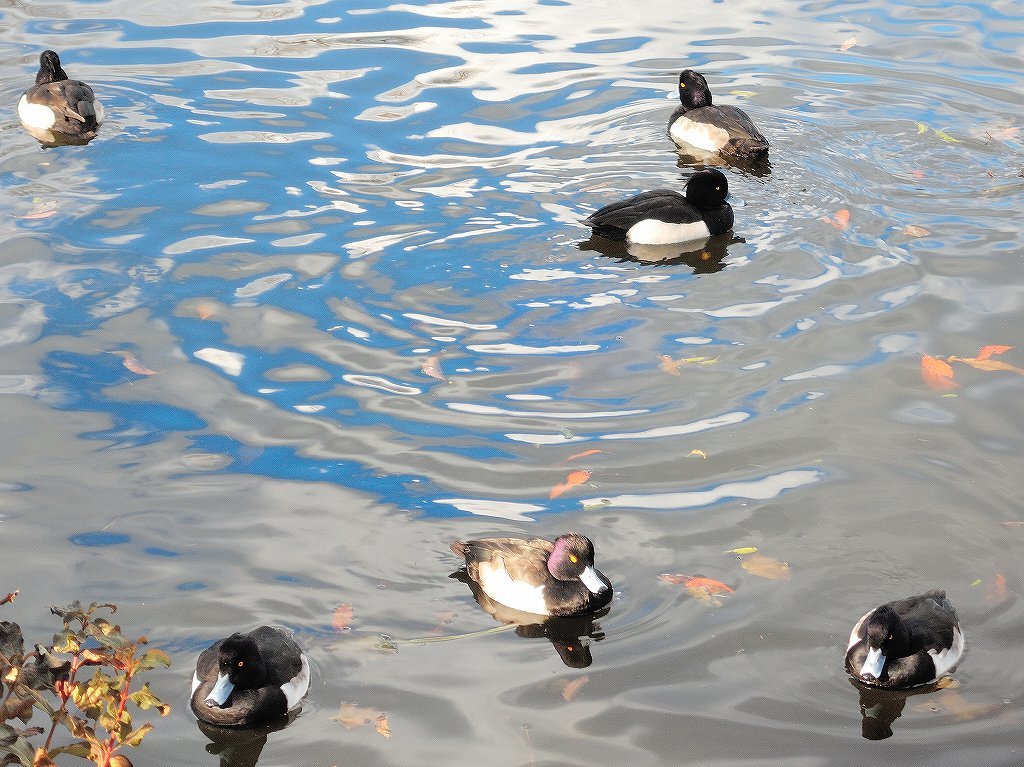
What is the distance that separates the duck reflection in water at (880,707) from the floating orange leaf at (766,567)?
32.9 inches

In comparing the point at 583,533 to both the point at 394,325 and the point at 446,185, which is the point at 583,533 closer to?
the point at 394,325

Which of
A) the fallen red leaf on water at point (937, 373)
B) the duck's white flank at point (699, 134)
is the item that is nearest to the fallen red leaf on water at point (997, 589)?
the fallen red leaf on water at point (937, 373)

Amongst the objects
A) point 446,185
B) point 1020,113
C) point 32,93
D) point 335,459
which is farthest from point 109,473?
point 1020,113

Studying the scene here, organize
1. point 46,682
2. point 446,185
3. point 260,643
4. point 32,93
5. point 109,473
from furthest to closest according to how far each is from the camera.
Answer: point 32,93, point 446,185, point 109,473, point 260,643, point 46,682

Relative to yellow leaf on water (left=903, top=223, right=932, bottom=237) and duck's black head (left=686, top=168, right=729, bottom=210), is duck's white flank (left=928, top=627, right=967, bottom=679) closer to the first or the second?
yellow leaf on water (left=903, top=223, right=932, bottom=237)

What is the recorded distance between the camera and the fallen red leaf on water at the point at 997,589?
21.7 feet

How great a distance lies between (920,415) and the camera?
824 cm

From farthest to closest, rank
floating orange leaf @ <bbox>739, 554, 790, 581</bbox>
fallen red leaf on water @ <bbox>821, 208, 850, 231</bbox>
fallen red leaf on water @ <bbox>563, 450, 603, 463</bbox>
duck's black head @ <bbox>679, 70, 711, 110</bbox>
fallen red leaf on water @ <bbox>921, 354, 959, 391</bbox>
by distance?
1. duck's black head @ <bbox>679, 70, 711, 110</bbox>
2. fallen red leaf on water @ <bbox>821, 208, 850, 231</bbox>
3. fallen red leaf on water @ <bbox>921, 354, 959, 391</bbox>
4. fallen red leaf on water @ <bbox>563, 450, 603, 463</bbox>
5. floating orange leaf @ <bbox>739, 554, 790, 581</bbox>

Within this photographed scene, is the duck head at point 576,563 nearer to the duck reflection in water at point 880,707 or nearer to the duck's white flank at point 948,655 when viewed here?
the duck reflection in water at point 880,707

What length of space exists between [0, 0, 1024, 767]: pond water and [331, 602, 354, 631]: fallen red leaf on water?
37 mm

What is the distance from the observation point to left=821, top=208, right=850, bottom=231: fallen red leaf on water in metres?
10.6

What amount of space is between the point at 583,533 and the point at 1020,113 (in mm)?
8609

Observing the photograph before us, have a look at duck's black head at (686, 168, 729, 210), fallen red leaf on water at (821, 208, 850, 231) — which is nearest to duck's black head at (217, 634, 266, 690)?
duck's black head at (686, 168, 729, 210)

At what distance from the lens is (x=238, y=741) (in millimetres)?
5824
